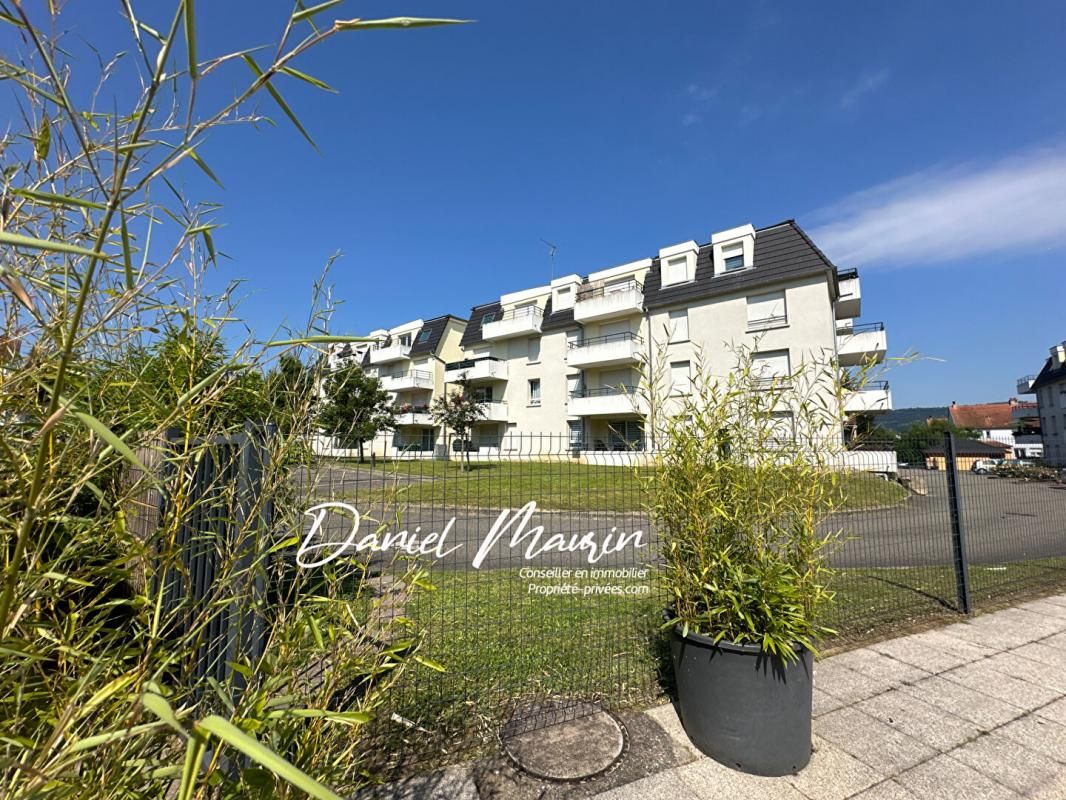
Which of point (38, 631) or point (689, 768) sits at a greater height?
point (38, 631)

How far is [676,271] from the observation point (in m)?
23.1

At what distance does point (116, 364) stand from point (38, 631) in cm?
55

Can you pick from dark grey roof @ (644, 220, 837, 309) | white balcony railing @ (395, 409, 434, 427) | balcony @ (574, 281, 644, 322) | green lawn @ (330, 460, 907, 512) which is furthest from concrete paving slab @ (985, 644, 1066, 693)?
white balcony railing @ (395, 409, 434, 427)

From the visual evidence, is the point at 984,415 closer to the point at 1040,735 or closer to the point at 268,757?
the point at 1040,735

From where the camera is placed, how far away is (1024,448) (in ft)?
146

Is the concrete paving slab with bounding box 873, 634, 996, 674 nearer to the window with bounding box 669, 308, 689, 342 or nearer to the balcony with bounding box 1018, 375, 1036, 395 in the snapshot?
the window with bounding box 669, 308, 689, 342

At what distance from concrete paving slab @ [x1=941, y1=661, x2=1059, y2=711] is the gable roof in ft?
287

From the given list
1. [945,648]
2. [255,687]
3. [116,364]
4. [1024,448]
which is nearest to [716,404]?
[255,687]

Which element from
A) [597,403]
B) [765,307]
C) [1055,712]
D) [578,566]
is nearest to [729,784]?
[1055,712]

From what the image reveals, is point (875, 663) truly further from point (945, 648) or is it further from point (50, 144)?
point (50, 144)

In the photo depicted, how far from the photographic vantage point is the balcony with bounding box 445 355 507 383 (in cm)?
2836

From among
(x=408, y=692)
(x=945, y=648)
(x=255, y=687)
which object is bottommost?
(x=945, y=648)
